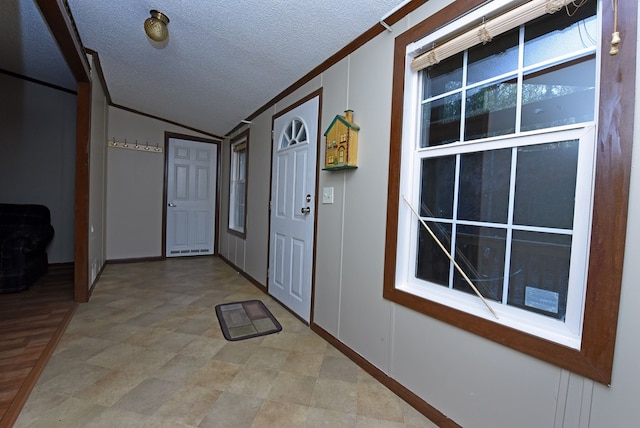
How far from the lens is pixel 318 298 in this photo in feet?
7.84

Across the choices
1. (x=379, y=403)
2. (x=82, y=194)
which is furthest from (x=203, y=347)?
(x=82, y=194)

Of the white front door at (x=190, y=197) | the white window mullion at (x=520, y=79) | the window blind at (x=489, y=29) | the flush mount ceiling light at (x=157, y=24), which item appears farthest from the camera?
the white front door at (x=190, y=197)

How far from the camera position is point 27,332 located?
2107 mm

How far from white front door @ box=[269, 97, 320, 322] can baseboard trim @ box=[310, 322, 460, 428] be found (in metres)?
0.50

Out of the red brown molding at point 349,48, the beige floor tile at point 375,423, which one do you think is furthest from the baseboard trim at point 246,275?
the red brown molding at point 349,48

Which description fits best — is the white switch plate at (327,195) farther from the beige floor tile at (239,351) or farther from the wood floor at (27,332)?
the wood floor at (27,332)

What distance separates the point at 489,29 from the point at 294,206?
6.49 ft

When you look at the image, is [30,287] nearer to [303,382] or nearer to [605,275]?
[303,382]

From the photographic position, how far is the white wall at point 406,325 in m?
0.92

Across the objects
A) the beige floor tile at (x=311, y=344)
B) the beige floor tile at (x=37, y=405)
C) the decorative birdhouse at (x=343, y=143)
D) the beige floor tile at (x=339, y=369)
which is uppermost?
the decorative birdhouse at (x=343, y=143)

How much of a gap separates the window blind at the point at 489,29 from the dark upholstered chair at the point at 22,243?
4077 millimetres

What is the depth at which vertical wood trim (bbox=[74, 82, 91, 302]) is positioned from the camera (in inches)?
107

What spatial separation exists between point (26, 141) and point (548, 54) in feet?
18.7

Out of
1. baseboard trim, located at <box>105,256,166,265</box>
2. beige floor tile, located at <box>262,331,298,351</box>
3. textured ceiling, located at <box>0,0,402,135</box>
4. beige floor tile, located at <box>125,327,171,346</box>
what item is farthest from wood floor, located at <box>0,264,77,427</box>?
textured ceiling, located at <box>0,0,402,135</box>
